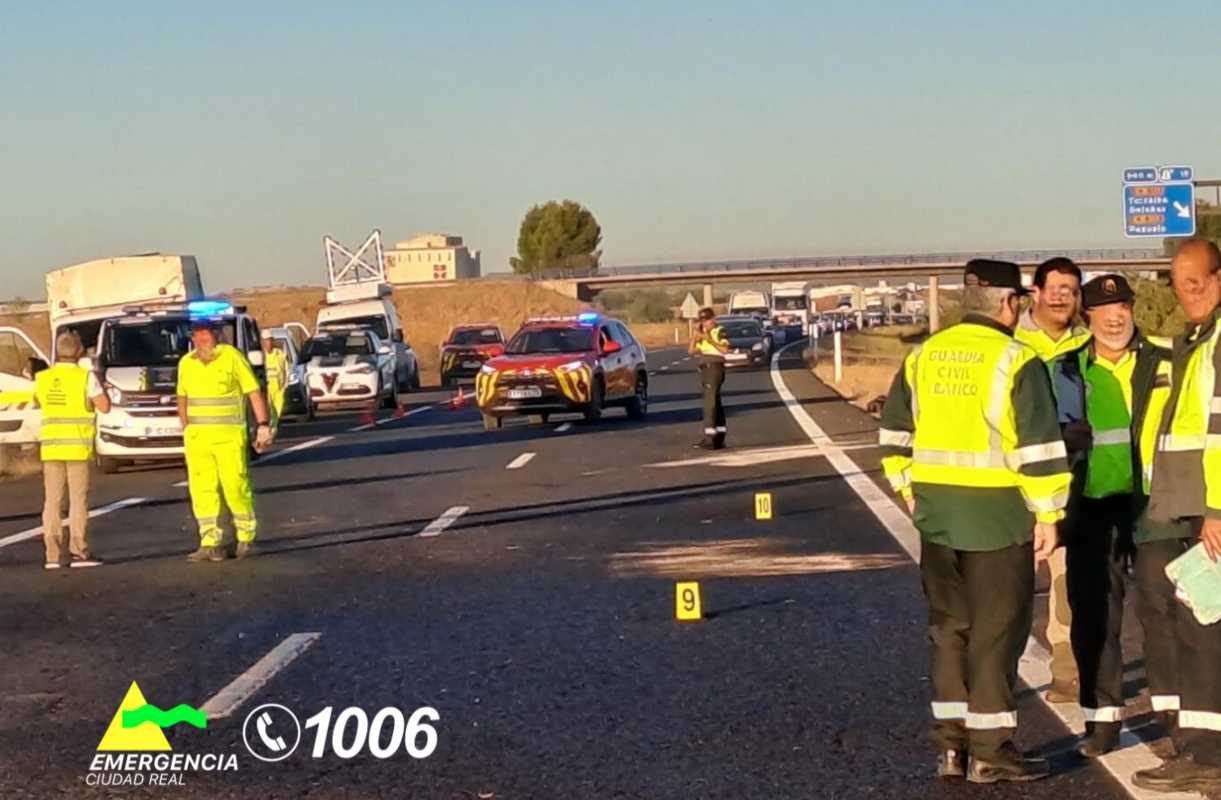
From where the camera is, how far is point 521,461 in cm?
2255

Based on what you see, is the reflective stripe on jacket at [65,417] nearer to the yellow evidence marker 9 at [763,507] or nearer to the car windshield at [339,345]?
the yellow evidence marker 9 at [763,507]

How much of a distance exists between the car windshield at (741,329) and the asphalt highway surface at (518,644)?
36.9 m

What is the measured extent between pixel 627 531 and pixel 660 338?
104m

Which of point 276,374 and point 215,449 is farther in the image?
point 276,374

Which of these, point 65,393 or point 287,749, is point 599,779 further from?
point 65,393

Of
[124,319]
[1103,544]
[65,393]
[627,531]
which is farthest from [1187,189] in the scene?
[1103,544]

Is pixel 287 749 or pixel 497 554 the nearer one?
pixel 287 749

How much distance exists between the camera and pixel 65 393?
1438 cm

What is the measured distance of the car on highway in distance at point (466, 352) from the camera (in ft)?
164

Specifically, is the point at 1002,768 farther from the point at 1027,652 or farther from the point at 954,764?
the point at 1027,652

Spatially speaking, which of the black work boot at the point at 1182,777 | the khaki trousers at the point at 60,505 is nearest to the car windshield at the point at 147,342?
the khaki trousers at the point at 60,505

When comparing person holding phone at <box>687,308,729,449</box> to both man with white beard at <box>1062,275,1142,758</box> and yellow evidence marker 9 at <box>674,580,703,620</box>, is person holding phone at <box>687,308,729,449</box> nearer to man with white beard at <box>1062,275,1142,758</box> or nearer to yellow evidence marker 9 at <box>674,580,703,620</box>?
yellow evidence marker 9 at <box>674,580,703,620</box>

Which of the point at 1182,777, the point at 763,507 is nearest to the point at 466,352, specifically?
the point at 763,507

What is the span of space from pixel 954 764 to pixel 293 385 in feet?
91.1
